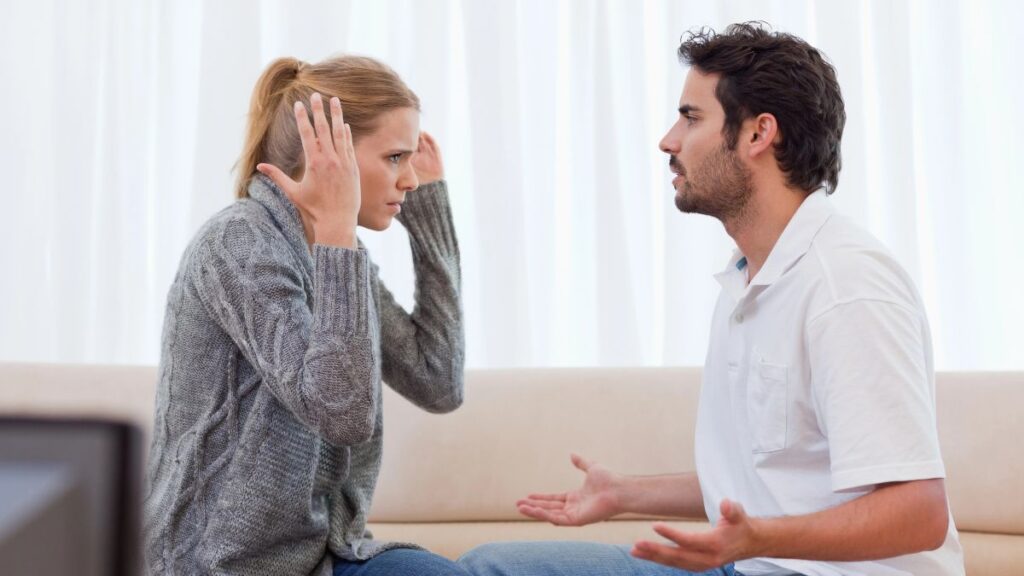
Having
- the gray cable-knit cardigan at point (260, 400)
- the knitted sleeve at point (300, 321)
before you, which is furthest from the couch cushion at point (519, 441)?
the knitted sleeve at point (300, 321)

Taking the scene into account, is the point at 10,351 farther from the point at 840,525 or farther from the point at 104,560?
the point at 104,560

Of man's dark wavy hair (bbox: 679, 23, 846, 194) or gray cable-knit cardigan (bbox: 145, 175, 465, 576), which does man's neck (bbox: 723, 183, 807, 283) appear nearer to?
man's dark wavy hair (bbox: 679, 23, 846, 194)

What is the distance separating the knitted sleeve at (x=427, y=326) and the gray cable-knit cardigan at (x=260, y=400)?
1.09 feet

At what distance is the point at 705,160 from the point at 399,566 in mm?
794

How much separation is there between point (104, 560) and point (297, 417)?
1.11 metres

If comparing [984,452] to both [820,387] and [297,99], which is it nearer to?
[820,387]

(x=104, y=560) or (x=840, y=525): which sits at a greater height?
(x=104, y=560)

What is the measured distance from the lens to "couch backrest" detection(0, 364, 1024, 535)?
90.0 inches

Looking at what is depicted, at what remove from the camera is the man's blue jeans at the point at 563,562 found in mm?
1616

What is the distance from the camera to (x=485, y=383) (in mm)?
2438

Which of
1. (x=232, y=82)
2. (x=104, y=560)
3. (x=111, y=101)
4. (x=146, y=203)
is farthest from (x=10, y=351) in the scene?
(x=104, y=560)

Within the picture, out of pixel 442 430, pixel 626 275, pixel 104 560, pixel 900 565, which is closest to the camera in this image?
pixel 104 560

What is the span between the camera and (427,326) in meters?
1.89

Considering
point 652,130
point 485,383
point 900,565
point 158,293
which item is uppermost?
point 652,130
